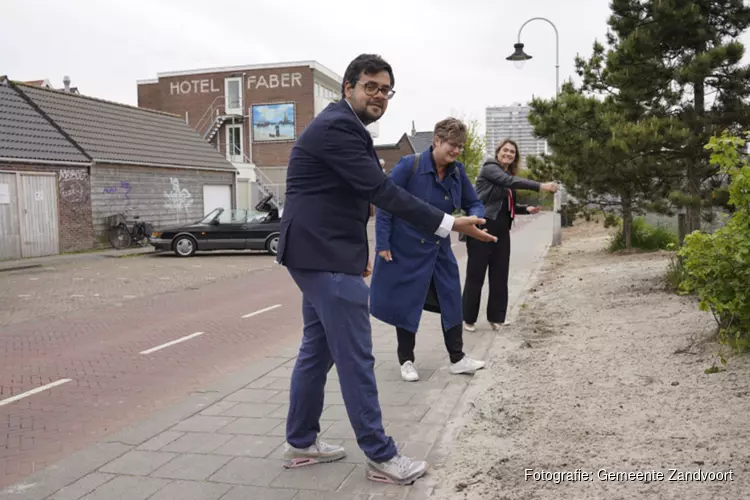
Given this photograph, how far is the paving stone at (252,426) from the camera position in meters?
4.15

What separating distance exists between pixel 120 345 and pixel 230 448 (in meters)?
3.91

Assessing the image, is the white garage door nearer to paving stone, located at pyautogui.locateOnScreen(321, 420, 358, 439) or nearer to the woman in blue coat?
the woman in blue coat

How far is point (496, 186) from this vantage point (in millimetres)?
6871

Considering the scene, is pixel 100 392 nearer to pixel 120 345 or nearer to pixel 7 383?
pixel 7 383

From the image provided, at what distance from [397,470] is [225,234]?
1632 centimetres

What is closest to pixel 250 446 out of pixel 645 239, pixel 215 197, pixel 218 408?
pixel 218 408

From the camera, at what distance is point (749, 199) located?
434 centimetres

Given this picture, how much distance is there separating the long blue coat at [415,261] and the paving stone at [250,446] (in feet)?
5.12

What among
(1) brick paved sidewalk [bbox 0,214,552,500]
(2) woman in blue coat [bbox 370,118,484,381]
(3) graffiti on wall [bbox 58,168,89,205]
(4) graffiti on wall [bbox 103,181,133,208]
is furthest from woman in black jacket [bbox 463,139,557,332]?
(4) graffiti on wall [bbox 103,181,133,208]

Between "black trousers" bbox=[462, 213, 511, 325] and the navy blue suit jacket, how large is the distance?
361 cm

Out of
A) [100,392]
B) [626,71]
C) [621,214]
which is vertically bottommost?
[100,392]

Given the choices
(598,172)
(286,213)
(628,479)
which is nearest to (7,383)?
(286,213)

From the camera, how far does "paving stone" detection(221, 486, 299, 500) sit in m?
3.20

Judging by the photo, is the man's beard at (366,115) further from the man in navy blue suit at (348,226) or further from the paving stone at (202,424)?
the paving stone at (202,424)
